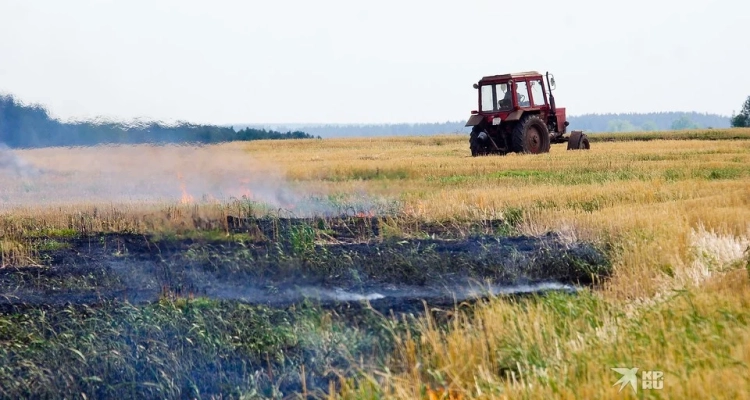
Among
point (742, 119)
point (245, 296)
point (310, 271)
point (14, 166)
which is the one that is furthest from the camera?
point (742, 119)

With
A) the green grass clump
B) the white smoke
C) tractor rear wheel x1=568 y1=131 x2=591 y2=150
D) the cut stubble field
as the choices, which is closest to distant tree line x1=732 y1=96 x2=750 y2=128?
tractor rear wheel x1=568 y1=131 x2=591 y2=150

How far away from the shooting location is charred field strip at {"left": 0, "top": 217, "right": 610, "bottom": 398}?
6.46m

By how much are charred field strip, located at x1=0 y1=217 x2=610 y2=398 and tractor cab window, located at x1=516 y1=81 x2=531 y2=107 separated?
43.7 ft

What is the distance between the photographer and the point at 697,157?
974 inches

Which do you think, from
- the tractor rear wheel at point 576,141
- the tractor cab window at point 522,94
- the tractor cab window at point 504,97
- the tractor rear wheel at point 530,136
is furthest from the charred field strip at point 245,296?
the tractor rear wheel at point 576,141

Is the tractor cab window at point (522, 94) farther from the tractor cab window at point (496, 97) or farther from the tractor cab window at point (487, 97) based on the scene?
the tractor cab window at point (487, 97)

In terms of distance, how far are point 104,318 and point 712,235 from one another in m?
6.21

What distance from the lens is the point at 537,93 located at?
26.5m

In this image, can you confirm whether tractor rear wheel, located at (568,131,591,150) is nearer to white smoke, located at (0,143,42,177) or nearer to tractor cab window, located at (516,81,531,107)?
tractor cab window, located at (516,81,531,107)

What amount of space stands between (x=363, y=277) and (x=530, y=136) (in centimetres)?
1719

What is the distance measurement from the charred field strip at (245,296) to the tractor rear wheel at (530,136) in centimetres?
1266

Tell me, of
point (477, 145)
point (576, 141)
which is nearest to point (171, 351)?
point (477, 145)

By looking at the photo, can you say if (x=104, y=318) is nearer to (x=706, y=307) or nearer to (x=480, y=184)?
(x=706, y=307)

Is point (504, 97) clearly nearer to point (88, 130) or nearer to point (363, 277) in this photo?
point (88, 130)
